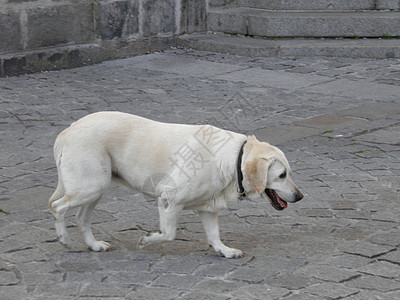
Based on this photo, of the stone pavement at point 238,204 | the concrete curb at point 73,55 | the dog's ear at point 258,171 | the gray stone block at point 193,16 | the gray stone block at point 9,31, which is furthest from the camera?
the gray stone block at point 193,16

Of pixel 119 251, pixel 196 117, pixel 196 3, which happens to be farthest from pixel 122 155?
pixel 196 3

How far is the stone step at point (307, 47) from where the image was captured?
1116 cm

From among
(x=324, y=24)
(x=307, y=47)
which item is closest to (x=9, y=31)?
(x=307, y=47)

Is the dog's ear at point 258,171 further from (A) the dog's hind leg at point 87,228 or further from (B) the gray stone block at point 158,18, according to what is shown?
(B) the gray stone block at point 158,18

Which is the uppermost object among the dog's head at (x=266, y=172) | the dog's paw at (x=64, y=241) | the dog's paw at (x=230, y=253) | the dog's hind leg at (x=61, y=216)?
the dog's head at (x=266, y=172)

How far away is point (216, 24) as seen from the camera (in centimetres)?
1243

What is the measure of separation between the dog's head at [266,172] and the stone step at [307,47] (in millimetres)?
7119

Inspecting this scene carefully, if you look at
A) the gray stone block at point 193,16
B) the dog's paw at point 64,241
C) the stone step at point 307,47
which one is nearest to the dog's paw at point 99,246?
the dog's paw at point 64,241

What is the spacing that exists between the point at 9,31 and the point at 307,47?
14.5 feet

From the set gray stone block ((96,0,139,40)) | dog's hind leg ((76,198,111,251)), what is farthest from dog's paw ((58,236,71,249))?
gray stone block ((96,0,139,40))

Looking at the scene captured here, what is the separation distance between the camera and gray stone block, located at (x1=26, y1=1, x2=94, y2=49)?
10227 mm

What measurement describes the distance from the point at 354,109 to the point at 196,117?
1844 mm

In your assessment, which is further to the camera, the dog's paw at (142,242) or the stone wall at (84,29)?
the stone wall at (84,29)

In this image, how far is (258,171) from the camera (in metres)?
4.22
